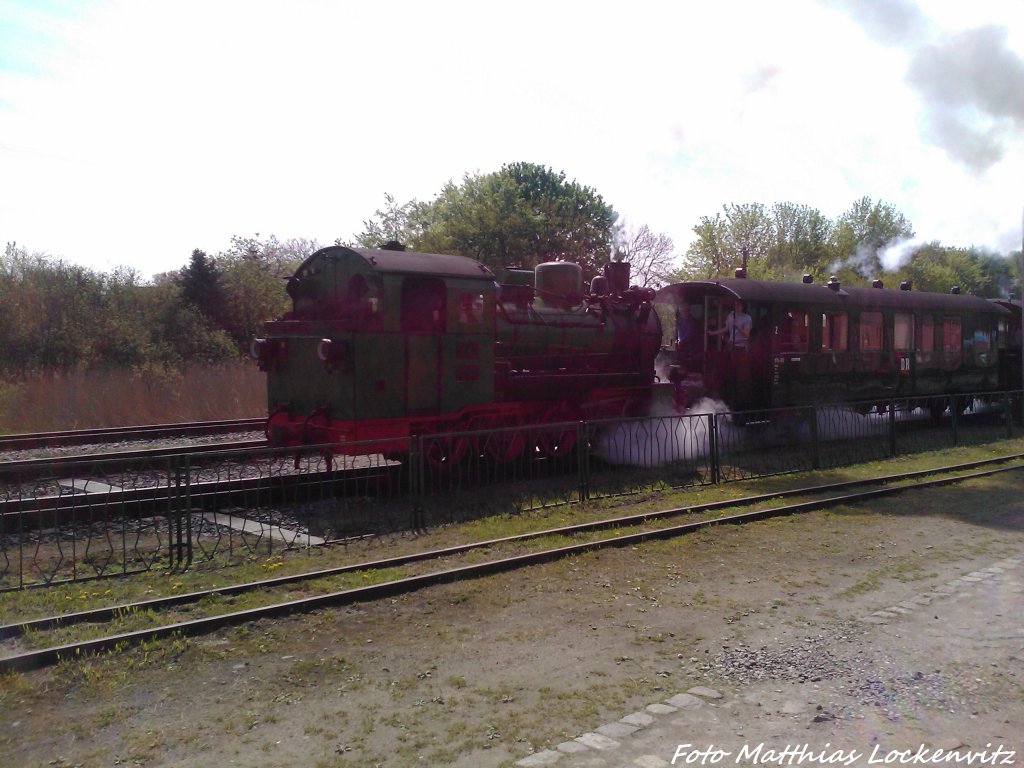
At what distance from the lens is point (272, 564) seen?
7734 millimetres

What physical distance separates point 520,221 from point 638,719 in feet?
110

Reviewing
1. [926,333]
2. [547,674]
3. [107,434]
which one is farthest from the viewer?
[926,333]

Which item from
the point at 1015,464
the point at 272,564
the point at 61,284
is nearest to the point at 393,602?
the point at 272,564

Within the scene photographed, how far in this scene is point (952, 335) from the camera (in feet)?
70.3

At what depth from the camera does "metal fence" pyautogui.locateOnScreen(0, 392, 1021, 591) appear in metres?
8.06

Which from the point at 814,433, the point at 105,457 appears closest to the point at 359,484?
the point at 105,457

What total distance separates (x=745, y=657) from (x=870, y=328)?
14.8 meters

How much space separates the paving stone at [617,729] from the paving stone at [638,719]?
1.4 inches

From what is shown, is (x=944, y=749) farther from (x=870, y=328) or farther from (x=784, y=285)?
(x=870, y=328)

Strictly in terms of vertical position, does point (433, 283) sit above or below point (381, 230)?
below

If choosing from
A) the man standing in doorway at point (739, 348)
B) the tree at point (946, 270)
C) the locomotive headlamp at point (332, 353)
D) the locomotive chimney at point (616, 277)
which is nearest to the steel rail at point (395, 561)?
the locomotive headlamp at point (332, 353)

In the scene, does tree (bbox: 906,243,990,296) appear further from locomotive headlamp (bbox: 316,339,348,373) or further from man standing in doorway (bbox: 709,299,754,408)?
locomotive headlamp (bbox: 316,339,348,373)

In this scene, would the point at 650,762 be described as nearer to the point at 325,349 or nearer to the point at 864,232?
the point at 325,349

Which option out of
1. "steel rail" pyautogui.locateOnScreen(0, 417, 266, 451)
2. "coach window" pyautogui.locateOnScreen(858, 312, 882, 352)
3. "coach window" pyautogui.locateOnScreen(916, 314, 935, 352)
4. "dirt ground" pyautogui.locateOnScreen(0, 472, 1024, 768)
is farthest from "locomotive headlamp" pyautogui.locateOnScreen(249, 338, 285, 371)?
"coach window" pyautogui.locateOnScreen(916, 314, 935, 352)
